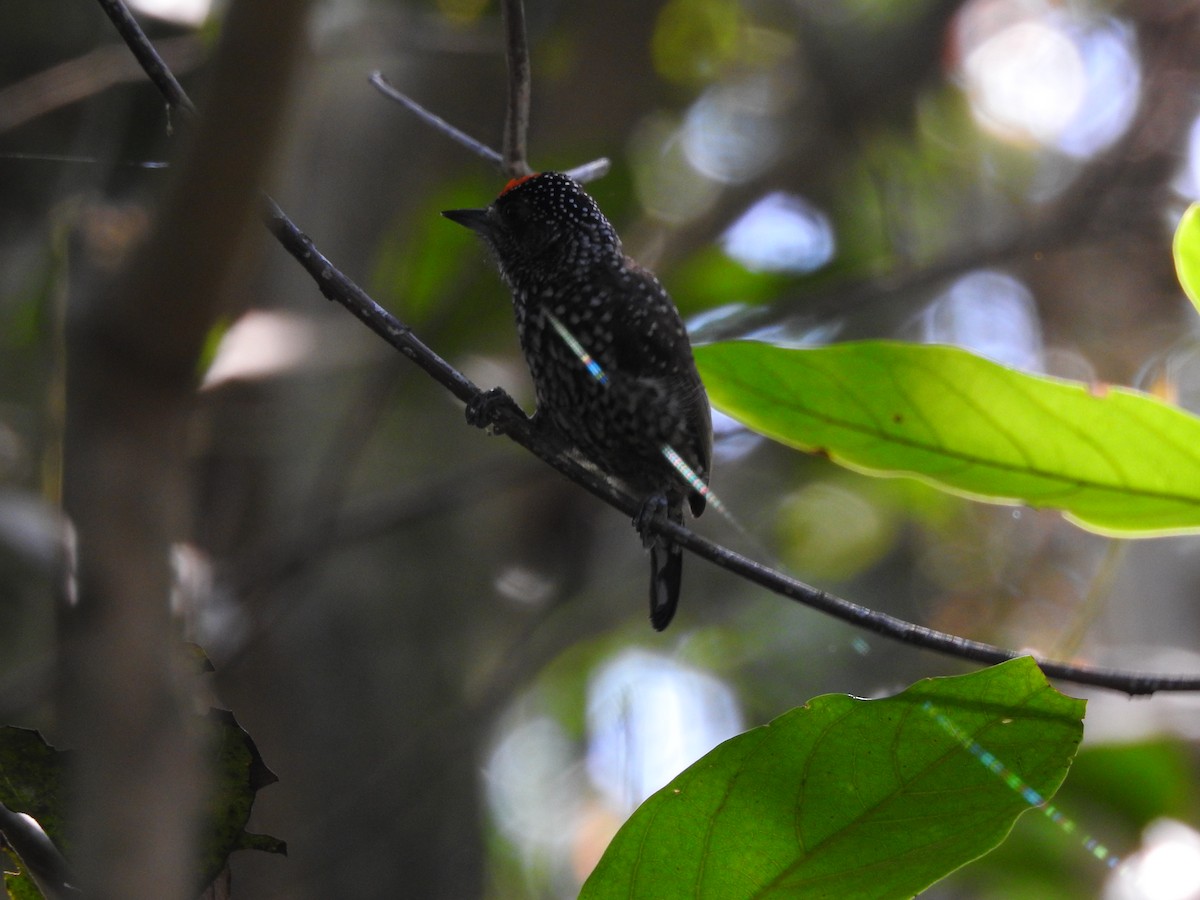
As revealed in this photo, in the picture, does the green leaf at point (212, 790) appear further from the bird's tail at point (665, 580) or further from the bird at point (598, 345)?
the bird's tail at point (665, 580)

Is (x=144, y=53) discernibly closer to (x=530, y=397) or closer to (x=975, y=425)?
(x=975, y=425)

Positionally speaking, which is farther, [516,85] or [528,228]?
[528,228]

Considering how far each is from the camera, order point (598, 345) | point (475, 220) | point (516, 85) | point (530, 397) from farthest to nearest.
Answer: point (530, 397), point (475, 220), point (598, 345), point (516, 85)

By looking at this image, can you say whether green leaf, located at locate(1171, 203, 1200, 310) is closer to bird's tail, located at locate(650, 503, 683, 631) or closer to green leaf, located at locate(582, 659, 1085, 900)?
green leaf, located at locate(582, 659, 1085, 900)

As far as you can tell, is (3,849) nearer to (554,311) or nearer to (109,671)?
(109,671)

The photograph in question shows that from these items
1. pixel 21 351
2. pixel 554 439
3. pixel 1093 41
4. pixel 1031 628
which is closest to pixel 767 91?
pixel 1093 41

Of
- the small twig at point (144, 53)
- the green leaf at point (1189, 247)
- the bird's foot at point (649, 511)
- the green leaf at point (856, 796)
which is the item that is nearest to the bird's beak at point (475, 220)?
the bird's foot at point (649, 511)

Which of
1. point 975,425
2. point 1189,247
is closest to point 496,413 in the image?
point 975,425
